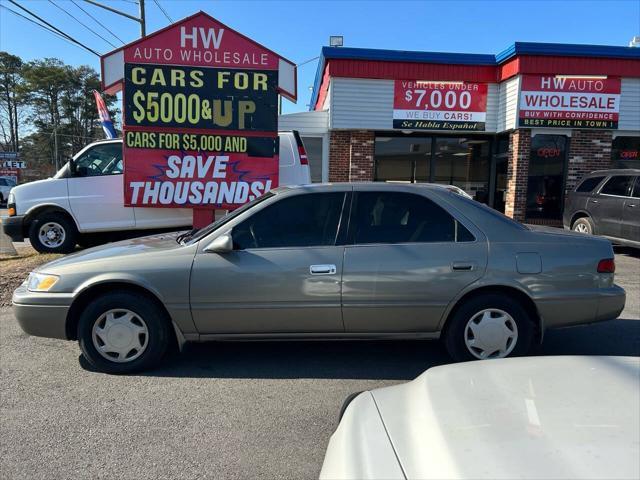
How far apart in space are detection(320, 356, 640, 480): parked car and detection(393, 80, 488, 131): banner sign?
473 inches

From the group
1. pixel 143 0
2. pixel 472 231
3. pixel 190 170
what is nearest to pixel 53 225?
pixel 190 170

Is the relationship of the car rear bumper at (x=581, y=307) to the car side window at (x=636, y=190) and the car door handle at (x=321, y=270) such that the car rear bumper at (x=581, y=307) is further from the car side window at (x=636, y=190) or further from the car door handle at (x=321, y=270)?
the car side window at (x=636, y=190)

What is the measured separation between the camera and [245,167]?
8.74 m

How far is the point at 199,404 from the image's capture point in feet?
11.4

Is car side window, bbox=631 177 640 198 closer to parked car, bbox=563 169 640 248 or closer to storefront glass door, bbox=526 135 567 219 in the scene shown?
parked car, bbox=563 169 640 248

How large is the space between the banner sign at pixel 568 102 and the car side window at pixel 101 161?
990 centimetres

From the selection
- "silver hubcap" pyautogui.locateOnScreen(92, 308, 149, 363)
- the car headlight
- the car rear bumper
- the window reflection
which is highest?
the window reflection

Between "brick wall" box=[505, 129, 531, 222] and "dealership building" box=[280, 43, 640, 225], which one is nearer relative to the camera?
"dealership building" box=[280, 43, 640, 225]

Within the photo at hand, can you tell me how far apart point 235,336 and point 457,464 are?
2776mm

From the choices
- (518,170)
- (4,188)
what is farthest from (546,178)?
(4,188)

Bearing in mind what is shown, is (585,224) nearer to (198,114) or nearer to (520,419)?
(198,114)

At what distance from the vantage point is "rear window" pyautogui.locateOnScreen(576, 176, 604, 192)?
1015 centimetres

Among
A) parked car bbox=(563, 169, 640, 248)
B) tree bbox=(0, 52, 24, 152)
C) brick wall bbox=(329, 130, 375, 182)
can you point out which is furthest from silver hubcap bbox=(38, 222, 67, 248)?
tree bbox=(0, 52, 24, 152)

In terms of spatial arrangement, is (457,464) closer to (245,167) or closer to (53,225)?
(245,167)
